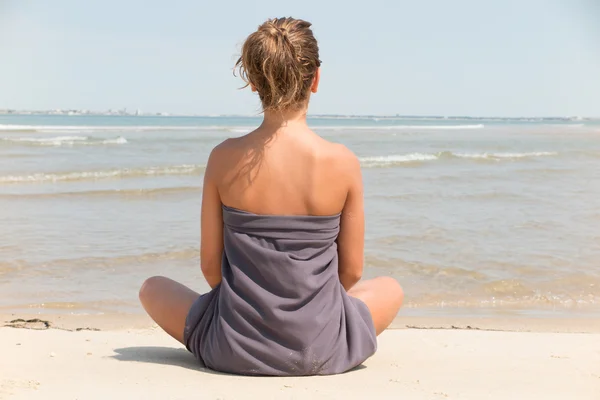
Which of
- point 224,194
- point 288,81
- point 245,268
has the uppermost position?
point 288,81

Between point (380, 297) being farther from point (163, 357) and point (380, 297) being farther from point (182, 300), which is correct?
point (163, 357)

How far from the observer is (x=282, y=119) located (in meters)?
2.70

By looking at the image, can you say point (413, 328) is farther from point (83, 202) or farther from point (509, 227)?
point (83, 202)

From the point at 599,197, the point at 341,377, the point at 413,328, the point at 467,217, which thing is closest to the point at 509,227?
the point at 467,217

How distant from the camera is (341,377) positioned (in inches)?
110

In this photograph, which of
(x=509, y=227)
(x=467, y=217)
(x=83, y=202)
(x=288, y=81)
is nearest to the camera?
(x=288, y=81)

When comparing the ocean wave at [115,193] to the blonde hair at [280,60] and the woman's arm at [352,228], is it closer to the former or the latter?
the woman's arm at [352,228]

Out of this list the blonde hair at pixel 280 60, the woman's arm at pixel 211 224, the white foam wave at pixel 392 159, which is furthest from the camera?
the white foam wave at pixel 392 159

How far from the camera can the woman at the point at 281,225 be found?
2.64 metres

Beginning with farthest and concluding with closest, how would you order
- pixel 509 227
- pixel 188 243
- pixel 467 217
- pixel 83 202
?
pixel 83 202 → pixel 467 217 → pixel 509 227 → pixel 188 243

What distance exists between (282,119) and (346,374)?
1004mm

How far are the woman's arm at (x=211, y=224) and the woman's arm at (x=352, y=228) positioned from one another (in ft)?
1.52

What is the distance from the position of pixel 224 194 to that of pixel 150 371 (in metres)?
0.75

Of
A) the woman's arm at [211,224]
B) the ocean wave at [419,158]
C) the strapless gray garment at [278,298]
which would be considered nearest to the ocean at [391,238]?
the woman's arm at [211,224]
